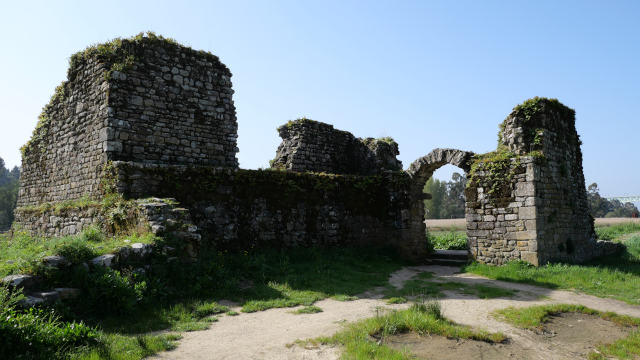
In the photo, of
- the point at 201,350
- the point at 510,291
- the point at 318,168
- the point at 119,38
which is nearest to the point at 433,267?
the point at 510,291

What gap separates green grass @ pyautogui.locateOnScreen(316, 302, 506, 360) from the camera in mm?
4375

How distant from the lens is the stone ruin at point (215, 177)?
9.63 m

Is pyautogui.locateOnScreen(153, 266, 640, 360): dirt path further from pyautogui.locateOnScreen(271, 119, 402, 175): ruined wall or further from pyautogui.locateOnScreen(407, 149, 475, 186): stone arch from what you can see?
pyautogui.locateOnScreen(271, 119, 402, 175): ruined wall

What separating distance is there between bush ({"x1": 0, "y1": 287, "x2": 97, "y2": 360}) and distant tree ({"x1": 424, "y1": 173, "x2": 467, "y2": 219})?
53134 millimetres

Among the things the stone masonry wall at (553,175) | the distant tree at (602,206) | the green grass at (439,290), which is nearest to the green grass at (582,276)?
the stone masonry wall at (553,175)

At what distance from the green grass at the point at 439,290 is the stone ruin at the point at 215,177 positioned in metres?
3.15

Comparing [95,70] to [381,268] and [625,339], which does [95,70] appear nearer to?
[381,268]

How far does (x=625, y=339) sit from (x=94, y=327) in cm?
722

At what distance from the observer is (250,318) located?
599cm

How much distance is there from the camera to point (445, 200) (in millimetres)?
67312

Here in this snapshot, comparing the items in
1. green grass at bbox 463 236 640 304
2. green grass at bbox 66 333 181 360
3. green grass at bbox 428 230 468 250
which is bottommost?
green grass at bbox 66 333 181 360

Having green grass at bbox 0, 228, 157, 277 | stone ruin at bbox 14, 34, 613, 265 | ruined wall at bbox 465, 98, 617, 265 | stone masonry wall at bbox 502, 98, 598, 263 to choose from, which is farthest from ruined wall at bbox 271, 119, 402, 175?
green grass at bbox 0, 228, 157, 277

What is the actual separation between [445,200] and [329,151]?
5605cm

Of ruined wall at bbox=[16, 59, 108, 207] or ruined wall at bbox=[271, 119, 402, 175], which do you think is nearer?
ruined wall at bbox=[16, 59, 108, 207]
